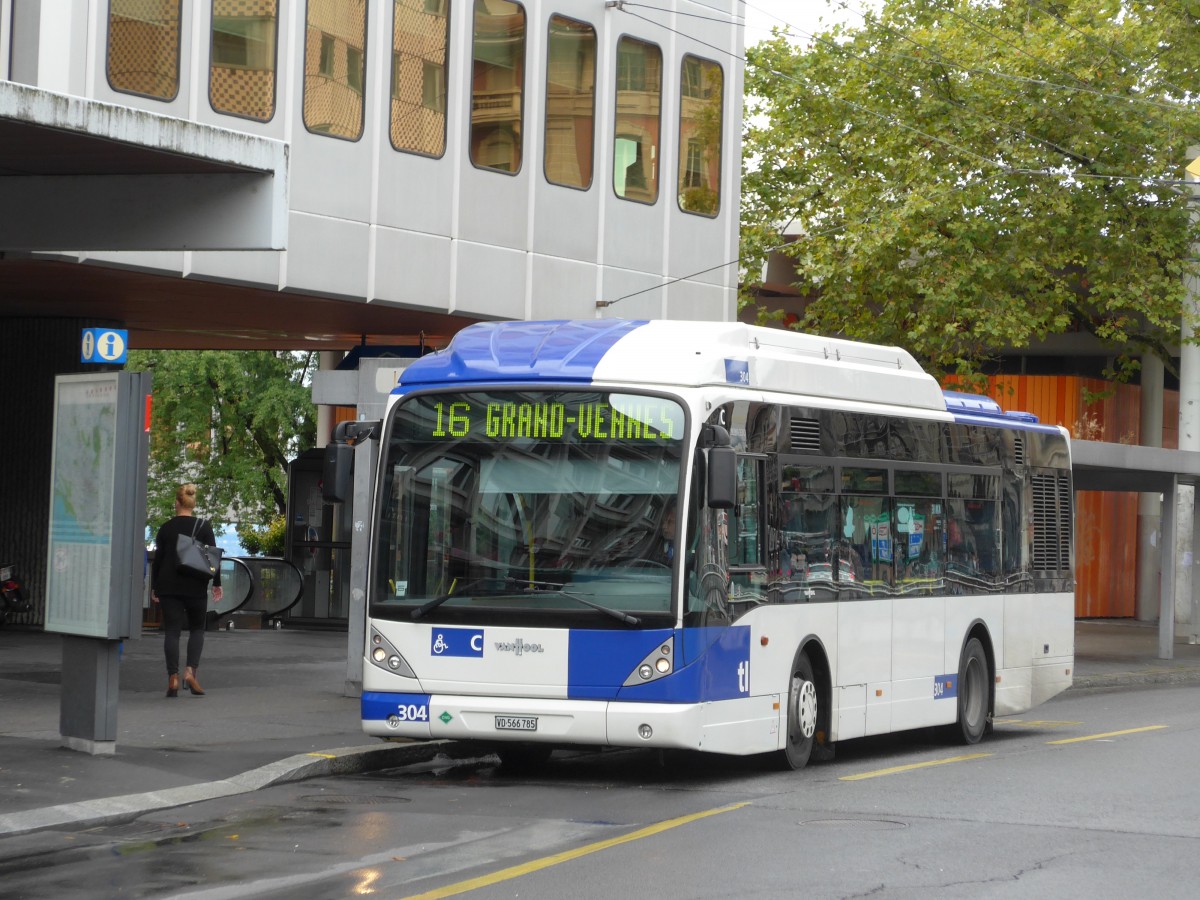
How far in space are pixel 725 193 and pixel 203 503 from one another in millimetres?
23132

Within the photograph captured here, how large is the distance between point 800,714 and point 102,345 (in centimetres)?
572

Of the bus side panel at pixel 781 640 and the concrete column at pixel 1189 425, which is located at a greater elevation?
the concrete column at pixel 1189 425

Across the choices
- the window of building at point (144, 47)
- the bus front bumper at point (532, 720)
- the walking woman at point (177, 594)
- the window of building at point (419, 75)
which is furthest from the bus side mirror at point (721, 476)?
the window of building at point (419, 75)

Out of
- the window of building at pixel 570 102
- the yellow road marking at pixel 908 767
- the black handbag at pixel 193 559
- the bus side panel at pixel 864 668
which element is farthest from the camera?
the window of building at pixel 570 102

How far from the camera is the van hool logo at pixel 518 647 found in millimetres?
11820

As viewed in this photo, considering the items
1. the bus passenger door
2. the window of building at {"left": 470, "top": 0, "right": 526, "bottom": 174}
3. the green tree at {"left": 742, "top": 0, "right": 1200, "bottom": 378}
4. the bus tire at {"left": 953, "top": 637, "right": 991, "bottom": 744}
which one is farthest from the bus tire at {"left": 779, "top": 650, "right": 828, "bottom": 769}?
the green tree at {"left": 742, "top": 0, "right": 1200, "bottom": 378}

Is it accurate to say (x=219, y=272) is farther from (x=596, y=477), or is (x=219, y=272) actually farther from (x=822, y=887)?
(x=822, y=887)

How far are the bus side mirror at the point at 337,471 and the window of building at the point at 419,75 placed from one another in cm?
819

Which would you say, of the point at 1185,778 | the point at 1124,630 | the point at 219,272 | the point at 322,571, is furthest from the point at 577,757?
the point at 1124,630

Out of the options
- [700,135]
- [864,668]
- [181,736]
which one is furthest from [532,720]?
[700,135]

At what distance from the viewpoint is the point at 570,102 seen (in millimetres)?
22250

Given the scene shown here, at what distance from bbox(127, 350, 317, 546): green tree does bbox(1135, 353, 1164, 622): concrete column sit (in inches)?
729

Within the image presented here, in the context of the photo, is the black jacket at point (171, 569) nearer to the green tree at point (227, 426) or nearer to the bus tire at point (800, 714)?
the bus tire at point (800, 714)

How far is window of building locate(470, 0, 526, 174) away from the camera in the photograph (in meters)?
21.1
